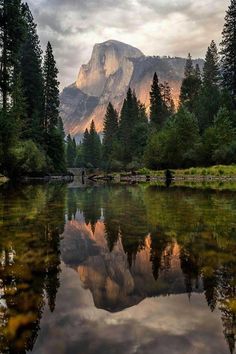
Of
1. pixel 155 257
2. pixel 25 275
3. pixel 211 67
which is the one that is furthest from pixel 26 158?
pixel 211 67

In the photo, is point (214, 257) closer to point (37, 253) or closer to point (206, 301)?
point (206, 301)

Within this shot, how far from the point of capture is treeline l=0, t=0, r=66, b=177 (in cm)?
3566

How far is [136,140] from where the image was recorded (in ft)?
269

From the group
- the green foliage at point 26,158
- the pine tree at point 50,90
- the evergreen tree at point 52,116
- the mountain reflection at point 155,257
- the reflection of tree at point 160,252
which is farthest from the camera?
the pine tree at point 50,90

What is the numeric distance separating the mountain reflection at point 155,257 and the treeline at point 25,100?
74.4 feet

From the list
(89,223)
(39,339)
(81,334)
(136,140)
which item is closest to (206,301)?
(81,334)

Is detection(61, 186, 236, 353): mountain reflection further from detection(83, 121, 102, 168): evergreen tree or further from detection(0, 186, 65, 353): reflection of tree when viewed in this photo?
detection(83, 121, 102, 168): evergreen tree

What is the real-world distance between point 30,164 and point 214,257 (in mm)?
37982

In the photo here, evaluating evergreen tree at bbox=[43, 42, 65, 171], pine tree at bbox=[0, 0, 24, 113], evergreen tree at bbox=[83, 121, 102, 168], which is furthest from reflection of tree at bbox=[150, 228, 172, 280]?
evergreen tree at bbox=[83, 121, 102, 168]

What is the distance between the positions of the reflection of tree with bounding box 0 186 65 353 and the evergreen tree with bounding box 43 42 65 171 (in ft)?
149

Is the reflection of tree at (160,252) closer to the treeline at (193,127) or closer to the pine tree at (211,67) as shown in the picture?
the treeline at (193,127)

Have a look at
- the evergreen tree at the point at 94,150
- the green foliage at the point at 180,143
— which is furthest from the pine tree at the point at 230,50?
the evergreen tree at the point at 94,150

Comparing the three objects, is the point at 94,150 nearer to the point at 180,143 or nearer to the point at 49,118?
the point at 49,118

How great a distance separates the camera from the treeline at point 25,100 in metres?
35.7
